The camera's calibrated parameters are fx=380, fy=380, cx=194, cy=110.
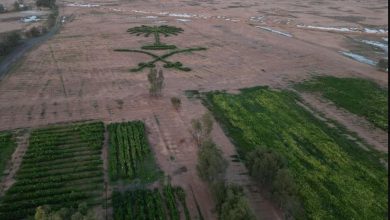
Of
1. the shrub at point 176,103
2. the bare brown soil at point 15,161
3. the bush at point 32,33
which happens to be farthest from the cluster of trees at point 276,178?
the bush at point 32,33

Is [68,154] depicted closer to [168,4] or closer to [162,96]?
[162,96]

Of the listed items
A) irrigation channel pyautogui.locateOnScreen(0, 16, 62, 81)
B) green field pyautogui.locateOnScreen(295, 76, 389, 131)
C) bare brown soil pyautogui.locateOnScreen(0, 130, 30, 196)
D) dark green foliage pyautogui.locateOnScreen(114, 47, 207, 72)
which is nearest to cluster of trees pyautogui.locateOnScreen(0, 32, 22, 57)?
irrigation channel pyautogui.locateOnScreen(0, 16, 62, 81)

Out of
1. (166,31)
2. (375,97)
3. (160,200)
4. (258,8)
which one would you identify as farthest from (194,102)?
(258,8)

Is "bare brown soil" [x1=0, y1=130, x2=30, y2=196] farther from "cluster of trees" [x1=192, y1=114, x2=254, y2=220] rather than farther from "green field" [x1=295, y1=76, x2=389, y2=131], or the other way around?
"green field" [x1=295, y1=76, x2=389, y2=131]

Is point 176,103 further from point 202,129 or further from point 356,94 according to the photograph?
point 356,94

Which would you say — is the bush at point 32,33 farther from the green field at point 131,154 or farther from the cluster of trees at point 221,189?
the cluster of trees at point 221,189

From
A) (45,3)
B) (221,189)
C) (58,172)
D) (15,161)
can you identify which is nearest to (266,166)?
(221,189)
